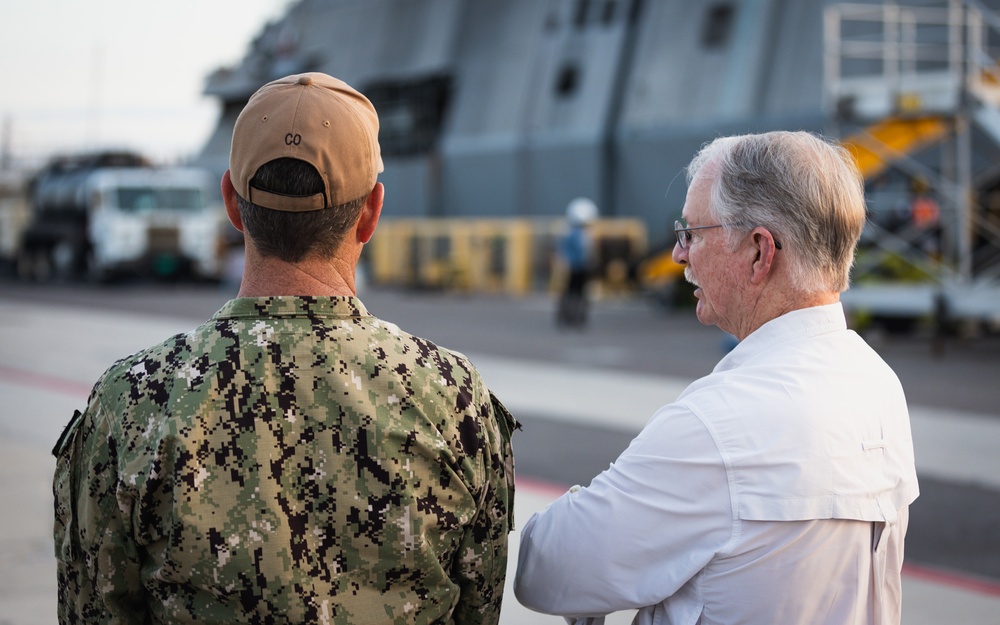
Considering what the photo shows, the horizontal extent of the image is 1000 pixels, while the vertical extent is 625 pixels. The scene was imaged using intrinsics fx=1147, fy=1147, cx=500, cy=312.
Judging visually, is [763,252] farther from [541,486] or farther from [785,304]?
[541,486]

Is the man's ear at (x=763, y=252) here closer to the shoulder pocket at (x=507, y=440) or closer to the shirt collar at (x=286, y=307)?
the shoulder pocket at (x=507, y=440)

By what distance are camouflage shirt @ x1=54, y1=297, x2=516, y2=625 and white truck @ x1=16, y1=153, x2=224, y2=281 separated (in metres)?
28.6

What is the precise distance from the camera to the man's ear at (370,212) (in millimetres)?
2059

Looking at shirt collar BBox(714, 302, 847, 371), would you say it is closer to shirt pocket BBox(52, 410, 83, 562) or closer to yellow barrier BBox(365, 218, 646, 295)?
shirt pocket BBox(52, 410, 83, 562)

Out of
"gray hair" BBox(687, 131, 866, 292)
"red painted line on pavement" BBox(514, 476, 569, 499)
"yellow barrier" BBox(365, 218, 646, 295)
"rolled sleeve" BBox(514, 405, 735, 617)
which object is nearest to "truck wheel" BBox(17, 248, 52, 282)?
"yellow barrier" BBox(365, 218, 646, 295)

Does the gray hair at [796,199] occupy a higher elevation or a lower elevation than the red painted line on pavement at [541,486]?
higher

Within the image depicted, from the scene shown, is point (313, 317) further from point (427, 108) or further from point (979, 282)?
point (427, 108)

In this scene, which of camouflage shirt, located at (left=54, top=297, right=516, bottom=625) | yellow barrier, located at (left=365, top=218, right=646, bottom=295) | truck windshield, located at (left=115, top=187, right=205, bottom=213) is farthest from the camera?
truck windshield, located at (left=115, top=187, right=205, bottom=213)

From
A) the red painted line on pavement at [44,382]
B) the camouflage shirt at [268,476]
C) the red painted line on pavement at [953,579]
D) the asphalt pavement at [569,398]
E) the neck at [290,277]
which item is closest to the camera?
the camouflage shirt at [268,476]

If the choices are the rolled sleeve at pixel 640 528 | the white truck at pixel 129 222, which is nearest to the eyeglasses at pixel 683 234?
the rolled sleeve at pixel 640 528

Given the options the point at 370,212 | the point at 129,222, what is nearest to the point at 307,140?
the point at 370,212

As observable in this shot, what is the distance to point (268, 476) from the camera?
1893 millimetres

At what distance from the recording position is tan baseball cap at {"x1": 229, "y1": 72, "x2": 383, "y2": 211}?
76.2 inches

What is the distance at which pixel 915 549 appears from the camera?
19.8ft
